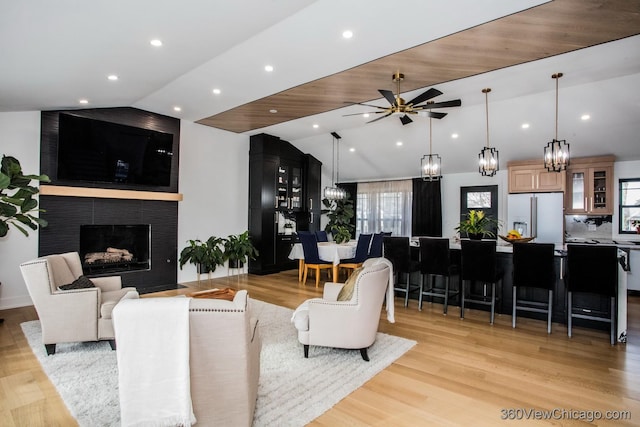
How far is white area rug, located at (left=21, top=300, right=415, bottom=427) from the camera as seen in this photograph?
6.92ft

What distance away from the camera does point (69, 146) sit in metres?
4.68

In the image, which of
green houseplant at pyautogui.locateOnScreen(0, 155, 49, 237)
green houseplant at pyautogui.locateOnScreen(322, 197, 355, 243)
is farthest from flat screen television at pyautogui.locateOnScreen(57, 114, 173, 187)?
green houseplant at pyautogui.locateOnScreen(322, 197, 355, 243)

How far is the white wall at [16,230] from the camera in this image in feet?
14.3

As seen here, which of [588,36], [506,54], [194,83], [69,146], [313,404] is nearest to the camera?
[313,404]

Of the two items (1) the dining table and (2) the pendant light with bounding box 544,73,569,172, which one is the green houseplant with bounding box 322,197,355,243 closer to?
(1) the dining table

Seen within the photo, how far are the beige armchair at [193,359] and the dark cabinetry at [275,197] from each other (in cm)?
537

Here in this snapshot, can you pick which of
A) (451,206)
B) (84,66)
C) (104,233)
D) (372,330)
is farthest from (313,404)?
(451,206)

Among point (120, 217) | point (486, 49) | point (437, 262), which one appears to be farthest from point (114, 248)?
point (486, 49)

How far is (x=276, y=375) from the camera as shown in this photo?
2.60 metres

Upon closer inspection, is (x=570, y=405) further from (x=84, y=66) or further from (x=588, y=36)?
(x=84, y=66)

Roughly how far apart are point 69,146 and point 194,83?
2.15 metres

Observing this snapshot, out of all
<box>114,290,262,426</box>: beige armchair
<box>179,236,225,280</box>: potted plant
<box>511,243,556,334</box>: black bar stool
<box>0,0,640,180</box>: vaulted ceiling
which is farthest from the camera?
<box>179,236,225,280</box>: potted plant

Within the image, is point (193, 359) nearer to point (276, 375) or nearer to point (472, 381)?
point (276, 375)

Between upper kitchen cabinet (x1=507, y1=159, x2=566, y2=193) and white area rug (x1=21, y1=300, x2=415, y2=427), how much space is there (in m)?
4.95
